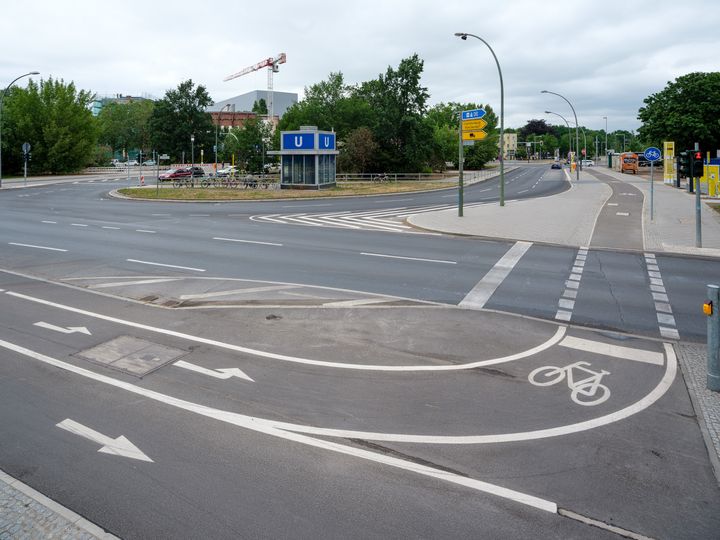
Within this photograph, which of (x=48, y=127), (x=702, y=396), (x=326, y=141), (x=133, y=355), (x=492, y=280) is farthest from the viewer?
(x=48, y=127)

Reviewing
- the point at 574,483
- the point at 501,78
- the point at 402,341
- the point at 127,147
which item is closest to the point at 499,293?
the point at 402,341

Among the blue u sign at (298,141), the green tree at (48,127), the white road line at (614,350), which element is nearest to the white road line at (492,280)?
the white road line at (614,350)

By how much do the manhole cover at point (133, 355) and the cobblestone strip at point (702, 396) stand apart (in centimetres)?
624

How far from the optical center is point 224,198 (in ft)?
125

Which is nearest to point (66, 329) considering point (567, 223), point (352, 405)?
point (352, 405)

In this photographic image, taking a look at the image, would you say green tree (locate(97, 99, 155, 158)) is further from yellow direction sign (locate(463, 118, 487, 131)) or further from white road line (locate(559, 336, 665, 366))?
white road line (locate(559, 336, 665, 366))

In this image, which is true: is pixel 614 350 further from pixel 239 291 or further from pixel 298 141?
pixel 298 141

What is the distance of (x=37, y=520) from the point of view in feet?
13.6

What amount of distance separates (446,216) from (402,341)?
18.5 metres

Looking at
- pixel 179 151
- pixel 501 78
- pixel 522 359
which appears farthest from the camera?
pixel 179 151

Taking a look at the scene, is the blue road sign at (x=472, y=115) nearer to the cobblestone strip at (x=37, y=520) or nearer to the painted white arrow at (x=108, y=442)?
the painted white arrow at (x=108, y=442)

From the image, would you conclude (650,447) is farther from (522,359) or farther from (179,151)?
(179,151)

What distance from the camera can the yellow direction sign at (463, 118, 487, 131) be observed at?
26.2m

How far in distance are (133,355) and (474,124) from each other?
2186 cm
